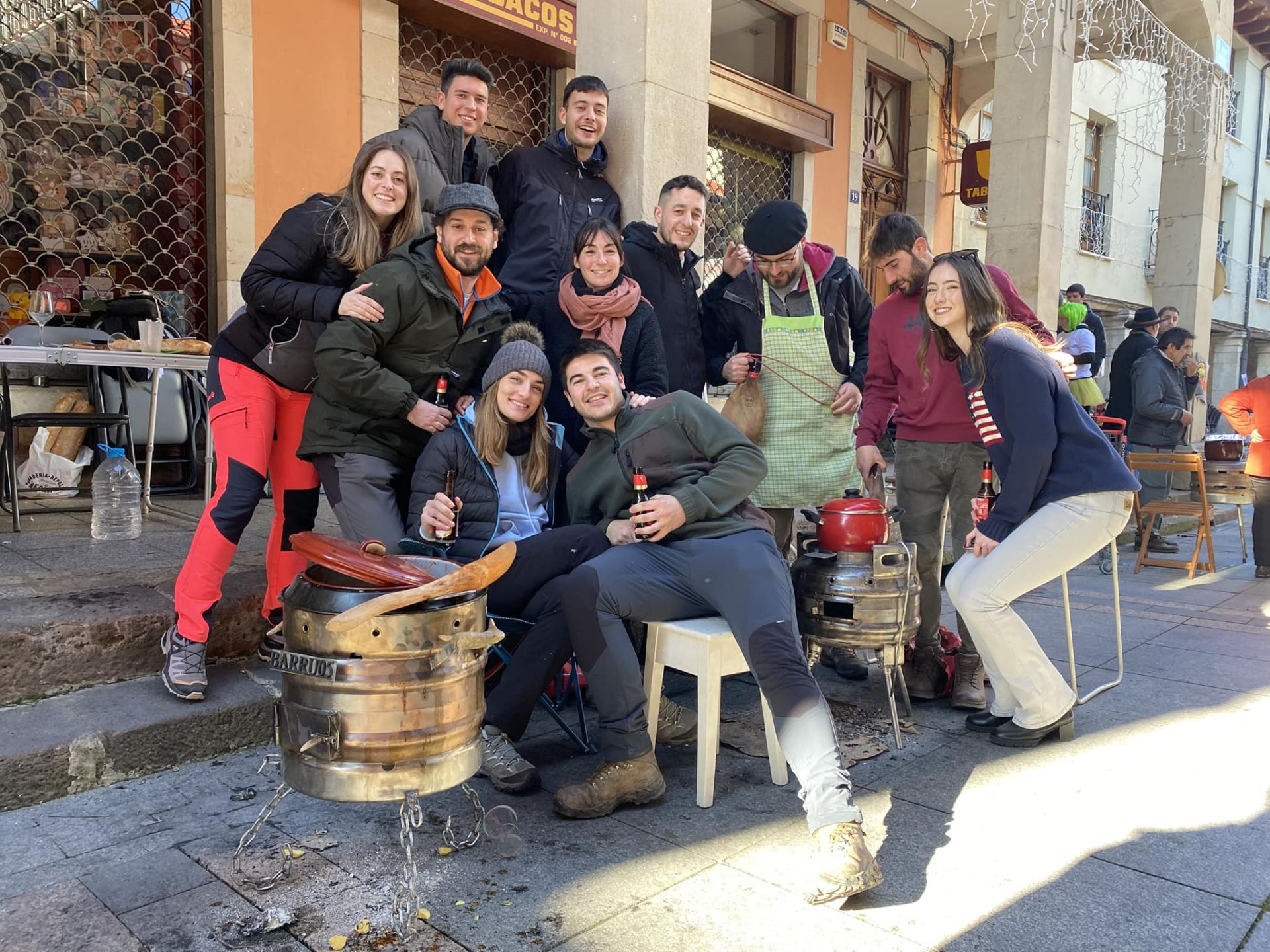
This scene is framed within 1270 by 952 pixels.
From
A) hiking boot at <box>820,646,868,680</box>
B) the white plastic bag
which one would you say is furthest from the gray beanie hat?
the white plastic bag

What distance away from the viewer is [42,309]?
16.7 ft

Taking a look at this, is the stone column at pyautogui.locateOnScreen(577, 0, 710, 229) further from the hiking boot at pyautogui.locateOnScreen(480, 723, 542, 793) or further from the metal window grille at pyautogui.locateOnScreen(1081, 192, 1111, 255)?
the metal window grille at pyautogui.locateOnScreen(1081, 192, 1111, 255)

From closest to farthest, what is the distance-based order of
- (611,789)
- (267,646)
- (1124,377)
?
(611,789) → (267,646) → (1124,377)

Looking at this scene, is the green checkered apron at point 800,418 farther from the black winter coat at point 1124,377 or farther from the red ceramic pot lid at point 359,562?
the black winter coat at point 1124,377

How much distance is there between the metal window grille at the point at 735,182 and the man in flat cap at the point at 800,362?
591 centimetres

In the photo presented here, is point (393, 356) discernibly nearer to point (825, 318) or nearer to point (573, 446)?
point (573, 446)

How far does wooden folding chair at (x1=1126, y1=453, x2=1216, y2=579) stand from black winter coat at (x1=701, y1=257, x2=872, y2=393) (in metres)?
4.26

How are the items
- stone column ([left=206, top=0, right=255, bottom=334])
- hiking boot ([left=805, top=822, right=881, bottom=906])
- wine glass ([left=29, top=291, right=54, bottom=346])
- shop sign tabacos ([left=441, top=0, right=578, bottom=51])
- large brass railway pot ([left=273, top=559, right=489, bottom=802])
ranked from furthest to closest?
shop sign tabacos ([left=441, top=0, right=578, bottom=51])
stone column ([left=206, top=0, right=255, bottom=334])
wine glass ([left=29, top=291, right=54, bottom=346])
hiking boot ([left=805, top=822, right=881, bottom=906])
large brass railway pot ([left=273, top=559, right=489, bottom=802])

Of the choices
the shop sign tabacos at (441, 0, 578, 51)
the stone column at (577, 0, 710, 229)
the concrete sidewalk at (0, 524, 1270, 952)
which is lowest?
the concrete sidewalk at (0, 524, 1270, 952)

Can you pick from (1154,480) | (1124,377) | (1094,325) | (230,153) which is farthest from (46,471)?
(1094,325)

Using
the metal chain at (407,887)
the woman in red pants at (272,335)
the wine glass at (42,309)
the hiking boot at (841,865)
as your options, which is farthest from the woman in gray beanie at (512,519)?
the wine glass at (42,309)

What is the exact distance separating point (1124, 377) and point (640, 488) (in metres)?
7.79

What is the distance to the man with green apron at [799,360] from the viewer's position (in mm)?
4246

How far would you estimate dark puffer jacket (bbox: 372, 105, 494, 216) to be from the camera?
3.69 meters
